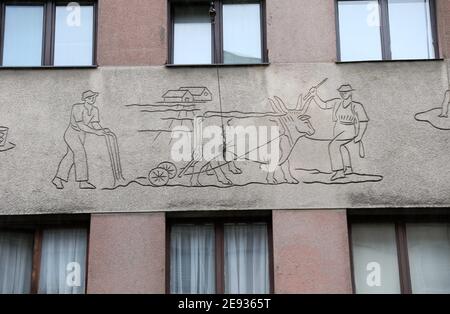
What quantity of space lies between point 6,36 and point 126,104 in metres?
2.13

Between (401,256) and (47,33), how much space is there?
5664mm

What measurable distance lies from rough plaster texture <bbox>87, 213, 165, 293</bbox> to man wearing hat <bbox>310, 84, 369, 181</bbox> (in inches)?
92.0

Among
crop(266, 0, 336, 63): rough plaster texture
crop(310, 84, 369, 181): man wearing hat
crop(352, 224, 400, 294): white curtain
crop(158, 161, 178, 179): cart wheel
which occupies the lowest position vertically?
crop(352, 224, 400, 294): white curtain

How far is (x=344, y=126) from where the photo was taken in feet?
35.4

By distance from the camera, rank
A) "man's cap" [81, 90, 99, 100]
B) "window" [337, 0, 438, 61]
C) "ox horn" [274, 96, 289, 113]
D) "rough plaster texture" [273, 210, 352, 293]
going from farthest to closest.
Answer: "window" [337, 0, 438, 61]
"man's cap" [81, 90, 99, 100]
"ox horn" [274, 96, 289, 113]
"rough plaster texture" [273, 210, 352, 293]

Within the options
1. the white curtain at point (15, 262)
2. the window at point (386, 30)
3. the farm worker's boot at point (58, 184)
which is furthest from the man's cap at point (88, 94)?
the window at point (386, 30)

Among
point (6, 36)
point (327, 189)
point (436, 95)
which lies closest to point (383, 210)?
point (327, 189)

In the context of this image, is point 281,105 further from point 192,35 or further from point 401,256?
point 401,256

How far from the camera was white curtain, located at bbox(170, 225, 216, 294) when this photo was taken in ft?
34.5

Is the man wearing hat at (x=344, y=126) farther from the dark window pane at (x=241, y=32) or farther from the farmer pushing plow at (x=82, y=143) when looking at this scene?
the farmer pushing plow at (x=82, y=143)

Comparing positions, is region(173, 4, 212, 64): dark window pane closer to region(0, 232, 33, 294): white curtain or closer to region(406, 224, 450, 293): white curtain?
region(0, 232, 33, 294): white curtain

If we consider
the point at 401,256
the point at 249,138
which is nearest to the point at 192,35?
the point at 249,138

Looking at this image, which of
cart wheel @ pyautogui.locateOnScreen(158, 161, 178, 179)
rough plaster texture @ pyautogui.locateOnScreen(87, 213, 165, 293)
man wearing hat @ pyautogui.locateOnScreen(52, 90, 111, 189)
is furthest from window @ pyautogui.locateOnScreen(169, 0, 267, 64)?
rough plaster texture @ pyautogui.locateOnScreen(87, 213, 165, 293)
